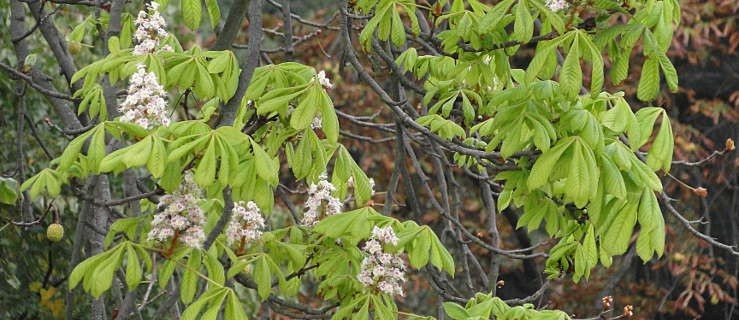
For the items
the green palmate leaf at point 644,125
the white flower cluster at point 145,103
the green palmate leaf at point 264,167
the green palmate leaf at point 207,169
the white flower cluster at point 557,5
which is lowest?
the green palmate leaf at point 644,125

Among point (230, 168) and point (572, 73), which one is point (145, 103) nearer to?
point (230, 168)

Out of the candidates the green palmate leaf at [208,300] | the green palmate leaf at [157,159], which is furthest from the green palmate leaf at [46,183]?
the green palmate leaf at [157,159]

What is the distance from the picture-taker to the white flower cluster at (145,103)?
1.81m

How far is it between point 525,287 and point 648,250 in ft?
Answer: 15.3

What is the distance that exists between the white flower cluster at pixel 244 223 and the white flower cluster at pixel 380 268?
266 millimetres

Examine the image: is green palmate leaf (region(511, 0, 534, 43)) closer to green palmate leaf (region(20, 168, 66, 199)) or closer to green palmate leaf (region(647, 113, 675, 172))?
green palmate leaf (region(647, 113, 675, 172))

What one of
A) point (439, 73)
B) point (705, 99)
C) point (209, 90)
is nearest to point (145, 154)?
point (209, 90)

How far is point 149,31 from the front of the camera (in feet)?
6.93

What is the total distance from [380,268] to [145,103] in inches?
29.8

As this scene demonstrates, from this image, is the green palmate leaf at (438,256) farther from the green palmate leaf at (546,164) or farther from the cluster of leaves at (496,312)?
the green palmate leaf at (546,164)

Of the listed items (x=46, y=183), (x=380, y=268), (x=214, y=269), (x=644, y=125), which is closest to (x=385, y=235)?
(x=380, y=268)

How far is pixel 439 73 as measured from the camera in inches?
113

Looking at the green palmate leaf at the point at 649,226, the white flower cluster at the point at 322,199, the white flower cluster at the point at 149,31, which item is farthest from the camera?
the white flower cluster at the point at 322,199

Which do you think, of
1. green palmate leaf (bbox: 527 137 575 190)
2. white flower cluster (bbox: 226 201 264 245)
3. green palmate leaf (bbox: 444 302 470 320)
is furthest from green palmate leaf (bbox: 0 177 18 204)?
green palmate leaf (bbox: 527 137 575 190)
